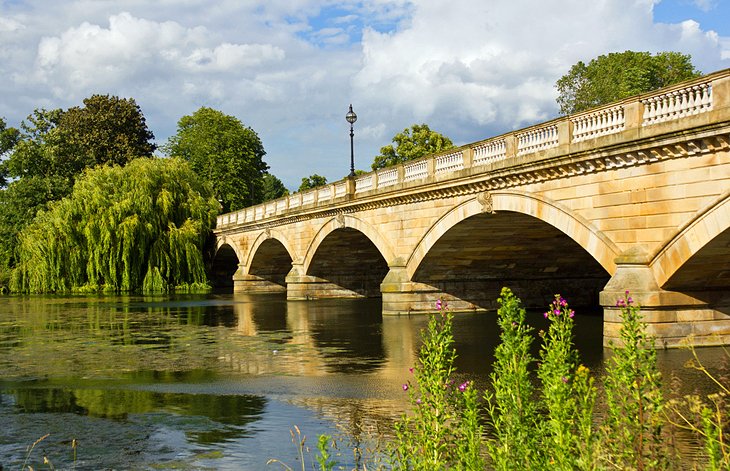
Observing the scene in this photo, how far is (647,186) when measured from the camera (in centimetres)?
1380

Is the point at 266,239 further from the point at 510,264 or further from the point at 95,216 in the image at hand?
the point at 510,264

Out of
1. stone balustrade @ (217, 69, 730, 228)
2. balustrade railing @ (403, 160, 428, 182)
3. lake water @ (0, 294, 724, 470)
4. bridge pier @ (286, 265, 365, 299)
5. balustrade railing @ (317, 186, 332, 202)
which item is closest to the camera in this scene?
lake water @ (0, 294, 724, 470)

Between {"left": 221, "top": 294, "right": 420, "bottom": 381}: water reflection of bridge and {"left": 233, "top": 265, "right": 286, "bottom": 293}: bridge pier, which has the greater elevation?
{"left": 233, "top": 265, "right": 286, "bottom": 293}: bridge pier

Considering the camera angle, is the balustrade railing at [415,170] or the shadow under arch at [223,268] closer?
the balustrade railing at [415,170]

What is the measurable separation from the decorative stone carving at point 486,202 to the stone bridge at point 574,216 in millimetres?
45

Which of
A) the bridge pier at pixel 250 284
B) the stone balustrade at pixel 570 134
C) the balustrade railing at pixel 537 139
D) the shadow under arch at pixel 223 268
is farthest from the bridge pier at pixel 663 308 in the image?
the shadow under arch at pixel 223 268

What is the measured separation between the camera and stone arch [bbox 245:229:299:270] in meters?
36.0

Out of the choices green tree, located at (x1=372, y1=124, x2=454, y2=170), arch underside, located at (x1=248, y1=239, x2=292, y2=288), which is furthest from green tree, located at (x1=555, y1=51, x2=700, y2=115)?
arch underside, located at (x1=248, y1=239, x2=292, y2=288)

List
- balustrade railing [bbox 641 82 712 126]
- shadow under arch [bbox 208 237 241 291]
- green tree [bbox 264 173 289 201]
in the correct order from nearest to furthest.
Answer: balustrade railing [bbox 641 82 712 126], shadow under arch [bbox 208 237 241 291], green tree [bbox 264 173 289 201]

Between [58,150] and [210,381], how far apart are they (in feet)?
145

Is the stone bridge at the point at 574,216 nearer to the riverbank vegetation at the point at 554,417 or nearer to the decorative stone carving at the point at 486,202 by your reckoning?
the decorative stone carving at the point at 486,202

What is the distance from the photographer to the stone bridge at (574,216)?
12812mm

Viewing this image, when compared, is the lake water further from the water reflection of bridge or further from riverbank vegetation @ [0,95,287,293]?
riverbank vegetation @ [0,95,287,293]

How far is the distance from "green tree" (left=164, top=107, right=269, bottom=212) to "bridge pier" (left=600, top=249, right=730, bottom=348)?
52.6 metres
